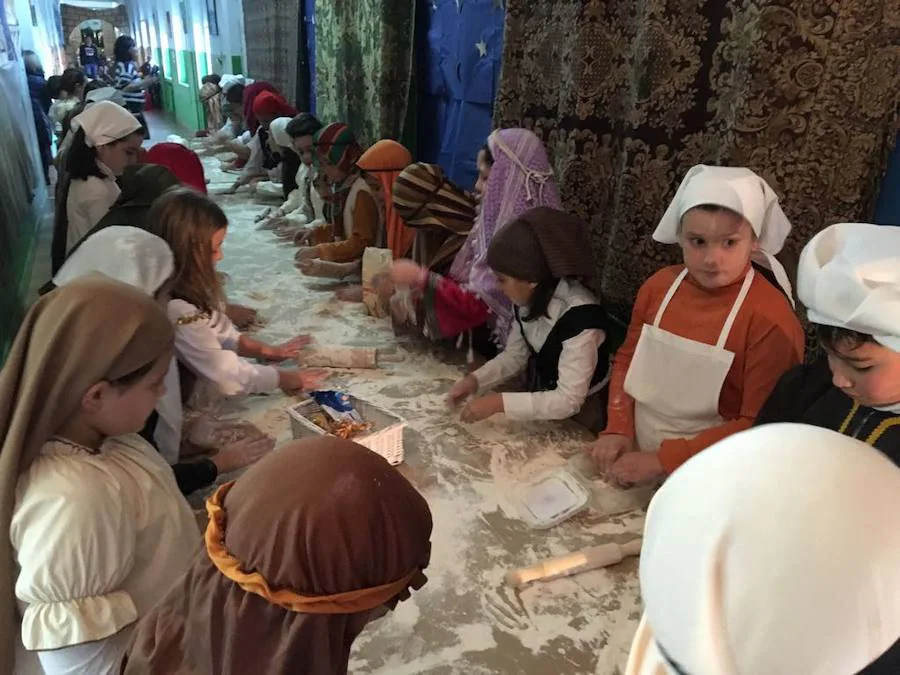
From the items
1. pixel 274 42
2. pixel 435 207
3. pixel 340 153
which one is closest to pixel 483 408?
pixel 435 207

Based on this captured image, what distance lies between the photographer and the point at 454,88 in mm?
3119

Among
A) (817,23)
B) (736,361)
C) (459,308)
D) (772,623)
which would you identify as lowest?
(459,308)

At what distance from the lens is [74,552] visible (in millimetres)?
924

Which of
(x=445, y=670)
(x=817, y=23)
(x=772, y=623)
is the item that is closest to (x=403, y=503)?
(x=772, y=623)

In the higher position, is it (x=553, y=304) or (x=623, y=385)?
(x=553, y=304)

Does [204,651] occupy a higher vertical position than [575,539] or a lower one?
higher

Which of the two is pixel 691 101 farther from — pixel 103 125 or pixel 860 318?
pixel 103 125

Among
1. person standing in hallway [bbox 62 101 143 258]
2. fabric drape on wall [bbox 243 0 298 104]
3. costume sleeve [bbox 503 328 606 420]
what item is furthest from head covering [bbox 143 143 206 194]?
fabric drape on wall [bbox 243 0 298 104]

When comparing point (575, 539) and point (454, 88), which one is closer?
point (575, 539)

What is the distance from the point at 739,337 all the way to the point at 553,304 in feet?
1.65

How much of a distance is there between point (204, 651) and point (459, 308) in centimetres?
160

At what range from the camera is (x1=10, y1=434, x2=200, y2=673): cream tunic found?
923 millimetres

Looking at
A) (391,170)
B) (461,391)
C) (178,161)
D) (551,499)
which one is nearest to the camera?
(551,499)

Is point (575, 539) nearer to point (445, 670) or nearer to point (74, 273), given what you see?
point (445, 670)
